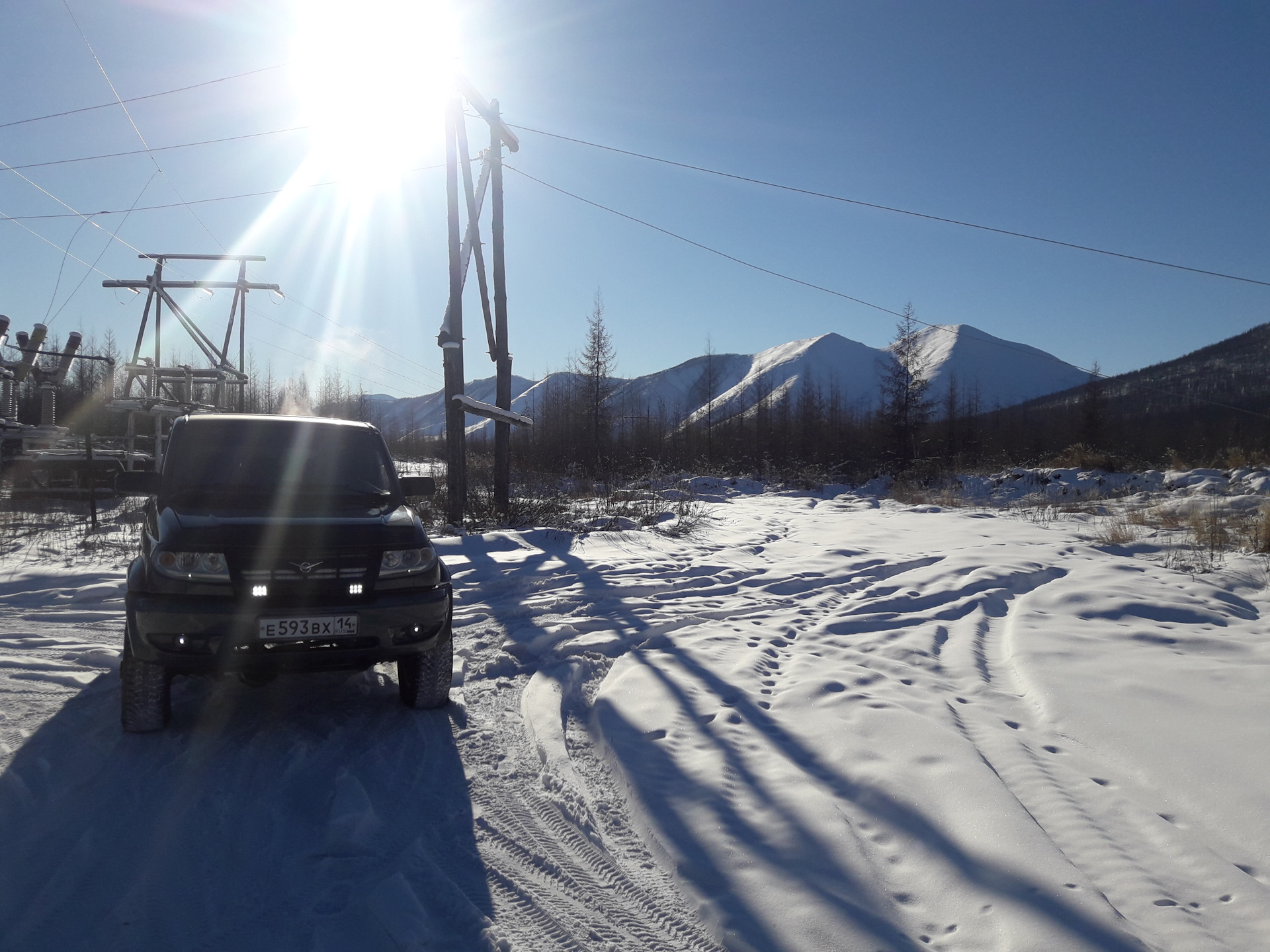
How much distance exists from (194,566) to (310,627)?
68 centimetres

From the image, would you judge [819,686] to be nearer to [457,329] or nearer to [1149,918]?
[1149,918]

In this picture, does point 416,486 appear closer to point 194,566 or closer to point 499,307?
point 194,566

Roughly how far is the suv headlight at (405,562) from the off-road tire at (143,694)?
1245mm

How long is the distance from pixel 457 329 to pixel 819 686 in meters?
10.2

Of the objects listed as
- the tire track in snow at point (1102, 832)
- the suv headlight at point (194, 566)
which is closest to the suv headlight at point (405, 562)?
the suv headlight at point (194, 566)

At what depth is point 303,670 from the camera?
3689 millimetres

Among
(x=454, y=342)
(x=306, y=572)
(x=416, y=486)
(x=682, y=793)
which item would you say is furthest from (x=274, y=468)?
(x=454, y=342)

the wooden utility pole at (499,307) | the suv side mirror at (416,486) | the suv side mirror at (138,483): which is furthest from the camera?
the wooden utility pole at (499,307)

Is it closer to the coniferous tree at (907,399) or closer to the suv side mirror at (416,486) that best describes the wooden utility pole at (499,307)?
the suv side mirror at (416,486)

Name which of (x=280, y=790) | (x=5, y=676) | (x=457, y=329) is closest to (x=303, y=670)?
(x=280, y=790)

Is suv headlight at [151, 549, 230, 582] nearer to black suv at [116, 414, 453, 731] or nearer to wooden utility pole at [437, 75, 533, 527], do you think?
black suv at [116, 414, 453, 731]

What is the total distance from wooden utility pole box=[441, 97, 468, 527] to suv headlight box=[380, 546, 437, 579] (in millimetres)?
8542

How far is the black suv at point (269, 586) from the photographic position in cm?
354

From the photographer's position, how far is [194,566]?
360cm
